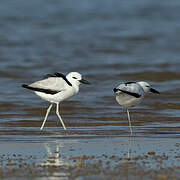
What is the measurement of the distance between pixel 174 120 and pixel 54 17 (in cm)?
2167

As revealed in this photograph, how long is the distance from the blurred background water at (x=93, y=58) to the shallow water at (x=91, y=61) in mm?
17

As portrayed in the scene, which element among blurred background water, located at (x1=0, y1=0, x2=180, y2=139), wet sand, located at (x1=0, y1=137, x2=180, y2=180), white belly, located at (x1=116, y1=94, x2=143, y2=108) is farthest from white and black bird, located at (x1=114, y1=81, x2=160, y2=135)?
wet sand, located at (x1=0, y1=137, x2=180, y2=180)

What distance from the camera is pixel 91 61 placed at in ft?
66.7

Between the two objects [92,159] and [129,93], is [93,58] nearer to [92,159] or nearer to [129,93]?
[129,93]

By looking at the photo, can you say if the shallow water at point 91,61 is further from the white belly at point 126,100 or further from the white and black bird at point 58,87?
the white and black bird at point 58,87

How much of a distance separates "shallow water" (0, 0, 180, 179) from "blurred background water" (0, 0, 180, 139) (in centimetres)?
2

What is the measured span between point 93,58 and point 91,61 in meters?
0.78

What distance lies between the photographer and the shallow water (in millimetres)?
10633

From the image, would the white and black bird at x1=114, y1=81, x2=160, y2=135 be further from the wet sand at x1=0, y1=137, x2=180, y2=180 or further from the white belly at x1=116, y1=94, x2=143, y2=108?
the wet sand at x1=0, y1=137, x2=180, y2=180

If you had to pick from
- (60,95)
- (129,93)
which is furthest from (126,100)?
(60,95)

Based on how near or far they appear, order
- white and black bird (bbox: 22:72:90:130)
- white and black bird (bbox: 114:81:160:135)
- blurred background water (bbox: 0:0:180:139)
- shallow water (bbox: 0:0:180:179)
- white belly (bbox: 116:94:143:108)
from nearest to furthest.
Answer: white and black bird (bbox: 114:81:160:135) → white belly (bbox: 116:94:143:108) → white and black bird (bbox: 22:72:90:130) → shallow water (bbox: 0:0:180:179) → blurred background water (bbox: 0:0:180:139)

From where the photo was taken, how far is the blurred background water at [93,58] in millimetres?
11109

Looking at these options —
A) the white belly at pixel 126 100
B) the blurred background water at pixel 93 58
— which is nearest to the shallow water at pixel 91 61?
the blurred background water at pixel 93 58

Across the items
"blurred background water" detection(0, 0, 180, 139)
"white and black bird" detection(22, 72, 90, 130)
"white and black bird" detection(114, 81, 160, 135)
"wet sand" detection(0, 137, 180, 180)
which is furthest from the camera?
"blurred background water" detection(0, 0, 180, 139)
